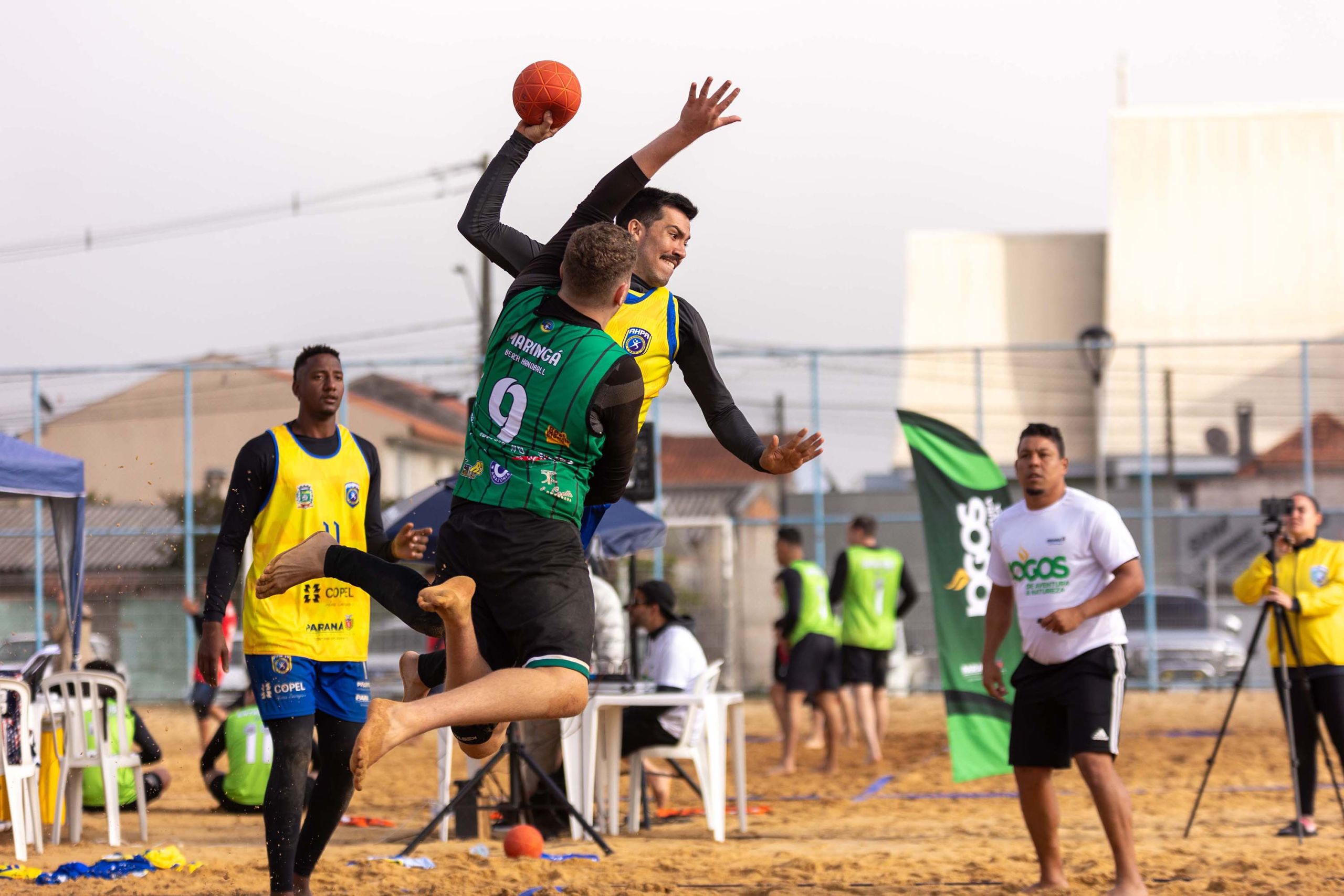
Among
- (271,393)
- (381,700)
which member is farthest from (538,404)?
(271,393)

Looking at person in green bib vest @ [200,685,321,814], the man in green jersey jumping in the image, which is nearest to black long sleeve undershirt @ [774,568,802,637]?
person in green bib vest @ [200,685,321,814]

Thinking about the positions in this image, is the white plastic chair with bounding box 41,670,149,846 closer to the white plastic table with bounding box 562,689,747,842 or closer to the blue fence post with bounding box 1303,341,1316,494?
the white plastic table with bounding box 562,689,747,842

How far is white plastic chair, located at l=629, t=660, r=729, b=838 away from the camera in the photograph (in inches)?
323

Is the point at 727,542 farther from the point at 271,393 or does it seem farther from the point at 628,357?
the point at 628,357

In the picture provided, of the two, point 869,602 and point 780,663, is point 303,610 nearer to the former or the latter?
point 869,602

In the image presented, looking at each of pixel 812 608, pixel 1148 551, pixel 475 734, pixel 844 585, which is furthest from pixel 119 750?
pixel 1148 551

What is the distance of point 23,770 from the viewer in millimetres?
7719

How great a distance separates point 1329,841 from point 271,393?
Answer: 14355 millimetres

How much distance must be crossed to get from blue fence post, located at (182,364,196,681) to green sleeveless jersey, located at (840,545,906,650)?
831cm

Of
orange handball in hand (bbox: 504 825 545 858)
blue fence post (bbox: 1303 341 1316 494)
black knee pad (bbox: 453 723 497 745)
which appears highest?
blue fence post (bbox: 1303 341 1316 494)

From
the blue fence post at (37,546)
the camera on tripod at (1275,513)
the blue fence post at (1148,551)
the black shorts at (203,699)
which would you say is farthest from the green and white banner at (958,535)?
the blue fence post at (37,546)

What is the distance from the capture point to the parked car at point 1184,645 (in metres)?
17.2

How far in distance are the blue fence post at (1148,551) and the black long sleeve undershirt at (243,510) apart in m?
12.9

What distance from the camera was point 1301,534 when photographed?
832cm
